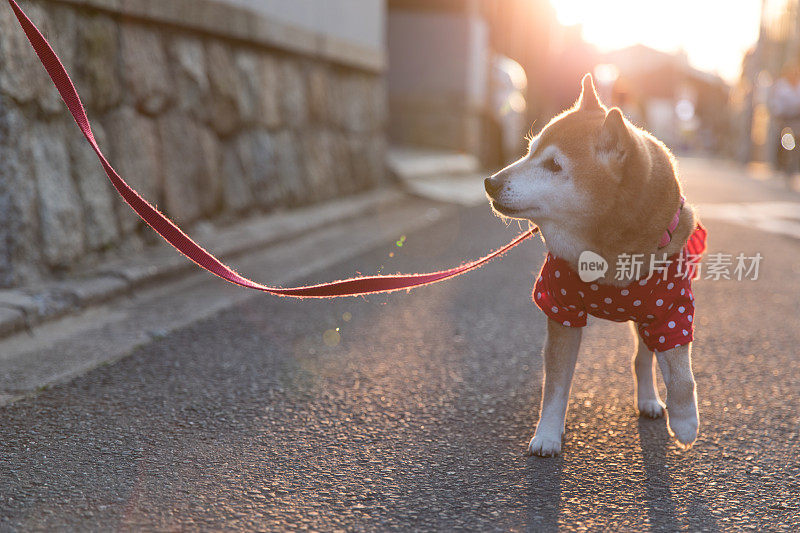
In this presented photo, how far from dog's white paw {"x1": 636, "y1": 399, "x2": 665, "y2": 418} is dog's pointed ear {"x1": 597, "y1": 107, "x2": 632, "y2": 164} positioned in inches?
42.1

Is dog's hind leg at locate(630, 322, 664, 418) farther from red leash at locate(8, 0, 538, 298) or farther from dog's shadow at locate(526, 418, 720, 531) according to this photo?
red leash at locate(8, 0, 538, 298)

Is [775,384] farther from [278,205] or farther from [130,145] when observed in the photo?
[278,205]

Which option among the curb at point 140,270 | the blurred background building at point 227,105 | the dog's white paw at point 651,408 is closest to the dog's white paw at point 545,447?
the dog's white paw at point 651,408

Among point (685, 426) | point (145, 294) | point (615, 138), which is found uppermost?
point (615, 138)

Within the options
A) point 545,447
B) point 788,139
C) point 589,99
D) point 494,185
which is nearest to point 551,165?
point 494,185

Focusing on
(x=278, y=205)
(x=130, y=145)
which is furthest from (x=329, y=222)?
(x=130, y=145)

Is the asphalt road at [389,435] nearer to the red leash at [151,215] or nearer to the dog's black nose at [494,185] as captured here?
the red leash at [151,215]

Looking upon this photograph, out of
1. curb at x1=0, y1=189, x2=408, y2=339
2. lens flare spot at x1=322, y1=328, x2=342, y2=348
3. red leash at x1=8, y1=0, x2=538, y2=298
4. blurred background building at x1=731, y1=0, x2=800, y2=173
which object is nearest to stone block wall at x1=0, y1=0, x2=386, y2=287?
curb at x1=0, y1=189, x2=408, y2=339

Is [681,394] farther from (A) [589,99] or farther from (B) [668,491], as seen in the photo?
(A) [589,99]

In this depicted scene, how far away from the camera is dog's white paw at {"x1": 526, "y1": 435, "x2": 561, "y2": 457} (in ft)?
8.25

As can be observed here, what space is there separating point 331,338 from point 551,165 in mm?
1827

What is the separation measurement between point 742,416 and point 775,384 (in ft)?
1.56

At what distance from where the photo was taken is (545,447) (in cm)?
252

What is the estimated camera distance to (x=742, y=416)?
2893 mm
